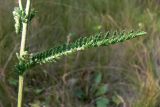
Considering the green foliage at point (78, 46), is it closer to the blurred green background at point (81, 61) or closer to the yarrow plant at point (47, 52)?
the yarrow plant at point (47, 52)

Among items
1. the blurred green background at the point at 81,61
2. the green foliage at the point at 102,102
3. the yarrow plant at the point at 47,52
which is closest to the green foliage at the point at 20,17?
the yarrow plant at the point at 47,52

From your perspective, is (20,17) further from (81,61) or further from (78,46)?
(81,61)

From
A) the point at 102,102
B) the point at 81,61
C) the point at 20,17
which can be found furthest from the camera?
the point at 81,61

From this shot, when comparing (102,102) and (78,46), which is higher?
(102,102)

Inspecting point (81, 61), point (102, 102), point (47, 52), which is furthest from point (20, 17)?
point (81, 61)

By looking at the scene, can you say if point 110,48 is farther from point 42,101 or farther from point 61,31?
point 42,101

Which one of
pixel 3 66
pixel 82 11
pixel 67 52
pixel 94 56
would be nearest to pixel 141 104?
pixel 94 56

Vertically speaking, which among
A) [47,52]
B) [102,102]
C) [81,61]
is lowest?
[47,52]
